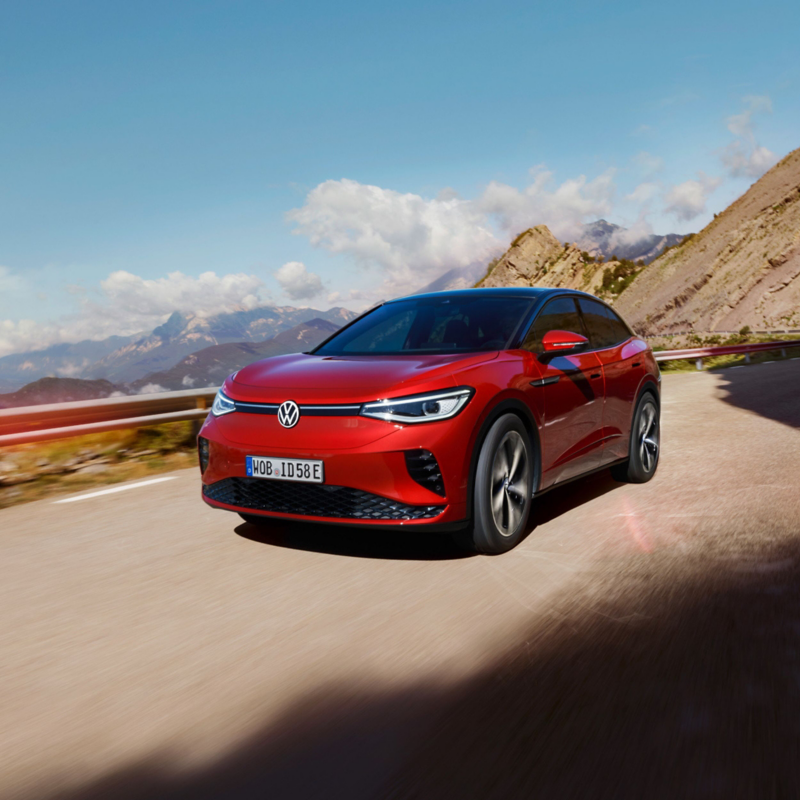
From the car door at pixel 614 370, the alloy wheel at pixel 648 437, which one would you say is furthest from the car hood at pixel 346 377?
the alloy wheel at pixel 648 437

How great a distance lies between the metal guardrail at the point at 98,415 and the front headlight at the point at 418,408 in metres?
4.41

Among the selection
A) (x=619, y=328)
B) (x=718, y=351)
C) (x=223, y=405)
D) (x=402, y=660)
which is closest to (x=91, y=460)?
(x=223, y=405)

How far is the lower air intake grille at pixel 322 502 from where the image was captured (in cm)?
430

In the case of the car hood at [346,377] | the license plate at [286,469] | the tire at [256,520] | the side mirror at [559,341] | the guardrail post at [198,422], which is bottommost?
the tire at [256,520]

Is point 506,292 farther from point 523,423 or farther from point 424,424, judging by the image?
point 424,424

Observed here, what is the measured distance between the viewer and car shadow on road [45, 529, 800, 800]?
2307 mm

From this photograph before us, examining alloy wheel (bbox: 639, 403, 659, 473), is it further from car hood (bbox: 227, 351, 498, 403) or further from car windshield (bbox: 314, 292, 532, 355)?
car hood (bbox: 227, 351, 498, 403)

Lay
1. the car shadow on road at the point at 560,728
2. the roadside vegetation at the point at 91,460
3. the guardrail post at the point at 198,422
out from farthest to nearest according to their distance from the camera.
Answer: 1. the guardrail post at the point at 198,422
2. the roadside vegetation at the point at 91,460
3. the car shadow on road at the point at 560,728

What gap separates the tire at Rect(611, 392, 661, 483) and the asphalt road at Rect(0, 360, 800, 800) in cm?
90

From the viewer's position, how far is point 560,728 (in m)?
2.64

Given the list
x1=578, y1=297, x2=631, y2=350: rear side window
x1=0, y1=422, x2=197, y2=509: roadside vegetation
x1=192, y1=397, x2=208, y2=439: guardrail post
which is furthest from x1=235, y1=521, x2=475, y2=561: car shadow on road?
x1=192, y1=397, x2=208, y2=439: guardrail post

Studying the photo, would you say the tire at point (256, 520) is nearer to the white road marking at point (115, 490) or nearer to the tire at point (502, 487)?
the tire at point (502, 487)

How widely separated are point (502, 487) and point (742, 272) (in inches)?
3068

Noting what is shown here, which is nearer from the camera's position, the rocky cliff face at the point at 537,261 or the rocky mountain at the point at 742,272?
the rocky mountain at the point at 742,272
